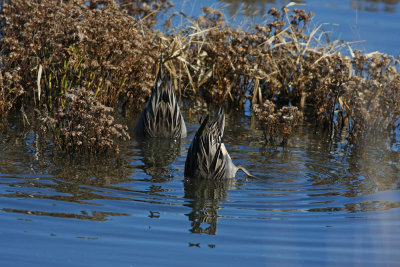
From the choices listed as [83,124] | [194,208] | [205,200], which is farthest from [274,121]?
[194,208]

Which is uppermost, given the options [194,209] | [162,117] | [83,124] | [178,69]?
[178,69]

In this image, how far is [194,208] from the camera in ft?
18.9

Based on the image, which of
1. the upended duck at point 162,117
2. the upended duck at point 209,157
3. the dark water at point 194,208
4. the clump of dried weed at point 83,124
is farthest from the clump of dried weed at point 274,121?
the clump of dried weed at point 83,124

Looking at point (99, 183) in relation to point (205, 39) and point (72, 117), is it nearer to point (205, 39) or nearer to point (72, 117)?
point (72, 117)

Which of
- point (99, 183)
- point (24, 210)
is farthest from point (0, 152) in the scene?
point (24, 210)

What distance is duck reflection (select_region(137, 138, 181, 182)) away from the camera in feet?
22.7

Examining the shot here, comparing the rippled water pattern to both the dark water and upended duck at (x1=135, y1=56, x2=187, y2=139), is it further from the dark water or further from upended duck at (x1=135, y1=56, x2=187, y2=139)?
upended duck at (x1=135, y1=56, x2=187, y2=139)

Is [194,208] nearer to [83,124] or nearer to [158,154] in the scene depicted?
[83,124]

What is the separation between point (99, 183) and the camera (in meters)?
6.30

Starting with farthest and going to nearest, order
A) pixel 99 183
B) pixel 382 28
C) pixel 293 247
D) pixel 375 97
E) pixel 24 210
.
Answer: pixel 382 28, pixel 375 97, pixel 99 183, pixel 24 210, pixel 293 247

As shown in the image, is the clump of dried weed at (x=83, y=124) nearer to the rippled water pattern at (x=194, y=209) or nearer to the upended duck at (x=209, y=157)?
the rippled water pattern at (x=194, y=209)

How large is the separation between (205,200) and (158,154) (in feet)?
6.41

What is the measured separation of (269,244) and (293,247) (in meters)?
0.17

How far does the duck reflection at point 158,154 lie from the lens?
6918 millimetres
